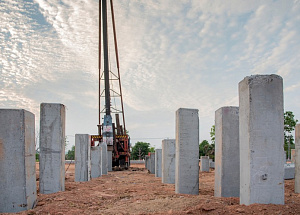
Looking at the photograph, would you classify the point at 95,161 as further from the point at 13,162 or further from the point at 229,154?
the point at 229,154

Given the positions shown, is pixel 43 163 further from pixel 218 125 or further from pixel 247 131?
pixel 247 131

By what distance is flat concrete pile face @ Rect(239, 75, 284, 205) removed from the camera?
14.9 feet

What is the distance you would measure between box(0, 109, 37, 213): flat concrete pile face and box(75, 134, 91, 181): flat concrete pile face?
4.96 m

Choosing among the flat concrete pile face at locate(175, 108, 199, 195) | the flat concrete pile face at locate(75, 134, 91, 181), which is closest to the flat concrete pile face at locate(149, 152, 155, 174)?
the flat concrete pile face at locate(75, 134, 91, 181)

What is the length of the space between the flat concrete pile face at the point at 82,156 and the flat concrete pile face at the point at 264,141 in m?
6.94

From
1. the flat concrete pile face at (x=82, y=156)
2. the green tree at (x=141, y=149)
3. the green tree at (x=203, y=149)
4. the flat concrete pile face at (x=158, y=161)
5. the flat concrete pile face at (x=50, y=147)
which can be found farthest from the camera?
the green tree at (x=141, y=149)

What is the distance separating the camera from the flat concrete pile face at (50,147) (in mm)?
7473

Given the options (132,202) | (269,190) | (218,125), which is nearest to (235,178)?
(218,125)

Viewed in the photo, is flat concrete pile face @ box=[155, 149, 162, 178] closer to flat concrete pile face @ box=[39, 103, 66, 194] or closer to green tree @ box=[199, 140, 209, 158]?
flat concrete pile face @ box=[39, 103, 66, 194]

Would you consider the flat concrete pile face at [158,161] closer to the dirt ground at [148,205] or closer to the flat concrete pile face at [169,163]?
the flat concrete pile face at [169,163]

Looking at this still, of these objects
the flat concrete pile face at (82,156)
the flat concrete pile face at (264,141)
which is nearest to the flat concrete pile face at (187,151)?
the flat concrete pile face at (264,141)

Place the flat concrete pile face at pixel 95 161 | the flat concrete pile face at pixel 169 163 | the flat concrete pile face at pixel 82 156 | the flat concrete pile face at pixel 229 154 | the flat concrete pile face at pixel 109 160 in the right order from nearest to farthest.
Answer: the flat concrete pile face at pixel 229 154 < the flat concrete pile face at pixel 169 163 < the flat concrete pile face at pixel 82 156 < the flat concrete pile face at pixel 95 161 < the flat concrete pile face at pixel 109 160

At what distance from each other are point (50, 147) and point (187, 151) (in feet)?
11.1

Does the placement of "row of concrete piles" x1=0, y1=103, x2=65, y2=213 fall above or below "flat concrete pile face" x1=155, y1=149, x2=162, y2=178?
above
